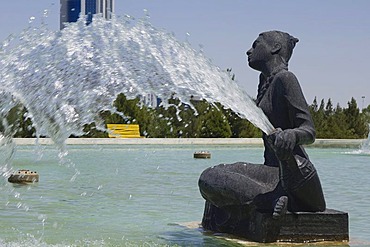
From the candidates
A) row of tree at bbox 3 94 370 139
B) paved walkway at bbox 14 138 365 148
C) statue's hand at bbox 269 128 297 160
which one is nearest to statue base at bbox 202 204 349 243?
statue's hand at bbox 269 128 297 160

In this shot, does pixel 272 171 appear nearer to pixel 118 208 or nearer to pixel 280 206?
pixel 280 206

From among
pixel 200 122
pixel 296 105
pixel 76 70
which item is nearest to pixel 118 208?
pixel 76 70

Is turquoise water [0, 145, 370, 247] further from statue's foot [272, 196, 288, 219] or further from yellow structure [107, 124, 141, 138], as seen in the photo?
yellow structure [107, 124, 141, 138]

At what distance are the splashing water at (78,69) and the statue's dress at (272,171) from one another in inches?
40.0

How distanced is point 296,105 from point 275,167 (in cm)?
62

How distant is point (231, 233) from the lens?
21.7ft

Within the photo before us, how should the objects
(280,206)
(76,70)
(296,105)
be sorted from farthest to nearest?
(76,70) → (296,105) → (280,206)

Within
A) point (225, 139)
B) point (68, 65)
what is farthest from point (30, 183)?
point (225, 139)

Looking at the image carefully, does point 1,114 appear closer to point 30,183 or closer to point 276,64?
point 276,64

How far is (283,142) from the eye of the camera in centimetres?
591

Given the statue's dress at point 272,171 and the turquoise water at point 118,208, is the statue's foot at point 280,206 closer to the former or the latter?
the statue's dress at point 272,171

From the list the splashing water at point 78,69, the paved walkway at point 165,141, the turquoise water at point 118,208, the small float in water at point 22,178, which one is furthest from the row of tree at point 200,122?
the splashing water at point 78,69

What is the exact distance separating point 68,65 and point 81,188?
3.58 m

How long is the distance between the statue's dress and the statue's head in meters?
0.17
